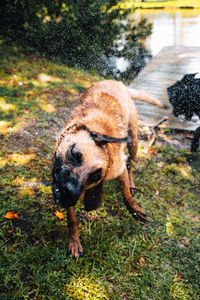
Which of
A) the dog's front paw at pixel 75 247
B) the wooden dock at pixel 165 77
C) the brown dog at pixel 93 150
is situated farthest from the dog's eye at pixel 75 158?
the wooden dock at pixel 165 77

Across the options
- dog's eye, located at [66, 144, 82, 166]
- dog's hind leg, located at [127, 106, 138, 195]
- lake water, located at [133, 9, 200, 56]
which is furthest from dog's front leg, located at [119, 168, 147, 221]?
lake water, located at [133, 9, 200, 56]

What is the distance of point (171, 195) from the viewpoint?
346 cm

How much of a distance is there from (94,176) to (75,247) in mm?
986

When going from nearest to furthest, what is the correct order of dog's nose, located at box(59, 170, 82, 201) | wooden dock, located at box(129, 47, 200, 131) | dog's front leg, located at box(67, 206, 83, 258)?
dog's nose, located at box(59, 170, 82, 201) → dog's front leg, located at box(67, 206, 83, 258) → wooden dock, located at box(129, 47, 200, 131)

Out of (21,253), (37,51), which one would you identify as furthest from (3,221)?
(37,51)

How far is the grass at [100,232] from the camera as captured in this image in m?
2.23

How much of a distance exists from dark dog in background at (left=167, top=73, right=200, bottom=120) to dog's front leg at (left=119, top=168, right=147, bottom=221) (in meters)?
2.21

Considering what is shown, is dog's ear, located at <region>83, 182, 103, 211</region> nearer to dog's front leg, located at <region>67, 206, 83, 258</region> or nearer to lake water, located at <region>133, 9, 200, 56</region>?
dog's front leg, located at <region>67, 206, 83, 258</region>

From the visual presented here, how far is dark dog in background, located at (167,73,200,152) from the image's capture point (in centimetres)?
401

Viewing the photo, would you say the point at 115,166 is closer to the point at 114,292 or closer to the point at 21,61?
the point at 114,292

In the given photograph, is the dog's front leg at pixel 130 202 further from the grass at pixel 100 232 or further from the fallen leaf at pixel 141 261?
the fallen leaf at pixel 141 261

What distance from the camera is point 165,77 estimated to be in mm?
7156

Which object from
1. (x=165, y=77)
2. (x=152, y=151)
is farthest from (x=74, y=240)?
(x=165, y=77)

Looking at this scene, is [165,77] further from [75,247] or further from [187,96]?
[75,247]
